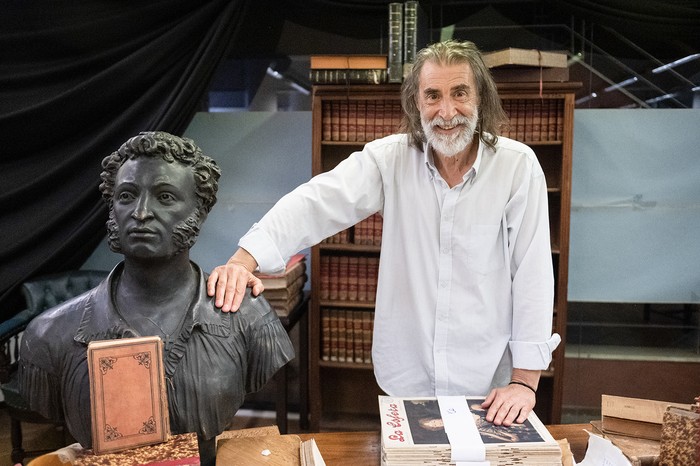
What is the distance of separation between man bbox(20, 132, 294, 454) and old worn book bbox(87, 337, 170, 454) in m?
0.15

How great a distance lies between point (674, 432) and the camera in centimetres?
106

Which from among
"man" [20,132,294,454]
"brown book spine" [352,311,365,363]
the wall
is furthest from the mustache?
the wall

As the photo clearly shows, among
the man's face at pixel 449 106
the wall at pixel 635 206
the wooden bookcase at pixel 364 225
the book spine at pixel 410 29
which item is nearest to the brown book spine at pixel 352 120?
the wooden bookcase at pixel 364 225

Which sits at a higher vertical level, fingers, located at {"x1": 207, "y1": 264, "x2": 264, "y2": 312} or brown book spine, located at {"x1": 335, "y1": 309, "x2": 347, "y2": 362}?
fingers, located at {"x1": 207, "y1": 264, "x2": 264, "y2": 312}

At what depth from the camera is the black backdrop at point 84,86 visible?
2.73m

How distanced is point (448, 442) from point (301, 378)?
2.04 metres

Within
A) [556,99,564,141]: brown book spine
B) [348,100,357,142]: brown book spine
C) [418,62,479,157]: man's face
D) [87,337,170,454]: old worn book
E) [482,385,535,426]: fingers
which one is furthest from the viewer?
[348,100,357,142]: brown book spine

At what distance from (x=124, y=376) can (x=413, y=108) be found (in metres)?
1.15

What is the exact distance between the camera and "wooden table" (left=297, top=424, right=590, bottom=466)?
4.23 feet

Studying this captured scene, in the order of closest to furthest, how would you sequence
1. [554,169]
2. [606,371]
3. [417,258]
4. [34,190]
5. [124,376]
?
[124,376] → [417,258] → [34,190] → [554,169] → [606,371]

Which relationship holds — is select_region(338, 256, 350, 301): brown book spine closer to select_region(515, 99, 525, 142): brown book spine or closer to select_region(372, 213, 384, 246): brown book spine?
select_region(372, 213, 384, 246): brown book spine

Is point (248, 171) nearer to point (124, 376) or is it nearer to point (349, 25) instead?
point (349, 25)

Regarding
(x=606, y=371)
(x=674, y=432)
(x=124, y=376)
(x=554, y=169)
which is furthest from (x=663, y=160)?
(x=124, y=376)

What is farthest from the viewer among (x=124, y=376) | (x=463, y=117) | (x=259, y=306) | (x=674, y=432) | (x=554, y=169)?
(x=554, y=169)
